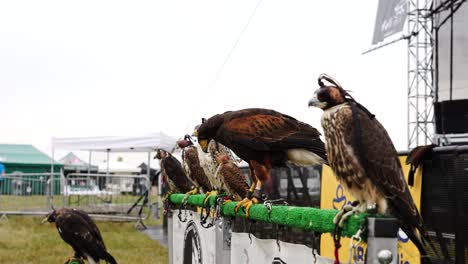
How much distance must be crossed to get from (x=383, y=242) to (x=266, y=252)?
1001 mm

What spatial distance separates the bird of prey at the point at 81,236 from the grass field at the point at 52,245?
158 inches

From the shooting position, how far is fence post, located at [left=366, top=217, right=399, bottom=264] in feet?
5.42

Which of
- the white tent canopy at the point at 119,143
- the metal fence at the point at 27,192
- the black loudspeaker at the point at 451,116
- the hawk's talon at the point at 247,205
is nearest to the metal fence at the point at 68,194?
the metal fence at the point at 27,192

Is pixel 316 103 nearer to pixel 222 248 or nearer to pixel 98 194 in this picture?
pixel 222 248

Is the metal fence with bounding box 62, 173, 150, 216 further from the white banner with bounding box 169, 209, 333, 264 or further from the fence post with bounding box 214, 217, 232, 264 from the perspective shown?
the fence post with bounding box 214, 217, 232, 264

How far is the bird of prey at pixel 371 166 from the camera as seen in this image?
6.39 feet

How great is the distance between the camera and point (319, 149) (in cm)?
314

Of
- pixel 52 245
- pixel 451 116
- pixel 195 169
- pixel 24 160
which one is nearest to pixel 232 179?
pixel 195 169

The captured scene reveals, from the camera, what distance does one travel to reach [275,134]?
3.21 m

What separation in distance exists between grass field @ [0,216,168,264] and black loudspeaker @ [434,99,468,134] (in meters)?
6.76

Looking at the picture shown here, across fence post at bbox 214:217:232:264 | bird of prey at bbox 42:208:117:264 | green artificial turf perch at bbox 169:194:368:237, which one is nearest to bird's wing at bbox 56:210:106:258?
bird of prey at bbox 42:208:117:264

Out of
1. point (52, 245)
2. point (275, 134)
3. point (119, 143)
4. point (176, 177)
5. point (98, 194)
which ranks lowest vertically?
point (52, 245)

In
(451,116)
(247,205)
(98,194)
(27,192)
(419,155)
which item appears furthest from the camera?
(98,194)

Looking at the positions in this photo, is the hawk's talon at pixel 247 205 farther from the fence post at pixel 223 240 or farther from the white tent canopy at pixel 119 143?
the white tent canopy at pixel 119 143
